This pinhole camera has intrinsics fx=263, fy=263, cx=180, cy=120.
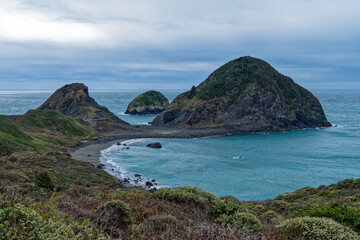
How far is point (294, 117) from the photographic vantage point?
5017 inches

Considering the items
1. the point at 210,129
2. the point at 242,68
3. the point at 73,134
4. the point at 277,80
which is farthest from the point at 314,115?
the point at 73,134

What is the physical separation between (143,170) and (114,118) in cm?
7102

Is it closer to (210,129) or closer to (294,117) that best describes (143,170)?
(210,129)

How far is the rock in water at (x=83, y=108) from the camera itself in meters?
112

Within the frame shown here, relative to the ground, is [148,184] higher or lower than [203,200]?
lower

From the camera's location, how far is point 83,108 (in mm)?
133375

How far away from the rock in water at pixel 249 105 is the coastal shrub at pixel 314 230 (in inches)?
4180

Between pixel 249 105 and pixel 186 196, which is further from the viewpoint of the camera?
pixel 249 105

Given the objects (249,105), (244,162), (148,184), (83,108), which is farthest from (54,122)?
(249,105)

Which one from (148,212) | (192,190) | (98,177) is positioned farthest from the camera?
(98,177)

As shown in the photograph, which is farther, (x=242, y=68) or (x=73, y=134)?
(x=242, y=68)

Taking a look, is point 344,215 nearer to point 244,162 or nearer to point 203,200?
point 203,200

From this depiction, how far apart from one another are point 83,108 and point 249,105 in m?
82.4

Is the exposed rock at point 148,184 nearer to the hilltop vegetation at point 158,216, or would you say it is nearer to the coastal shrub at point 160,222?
the hilltop vegetation at point 158,216
